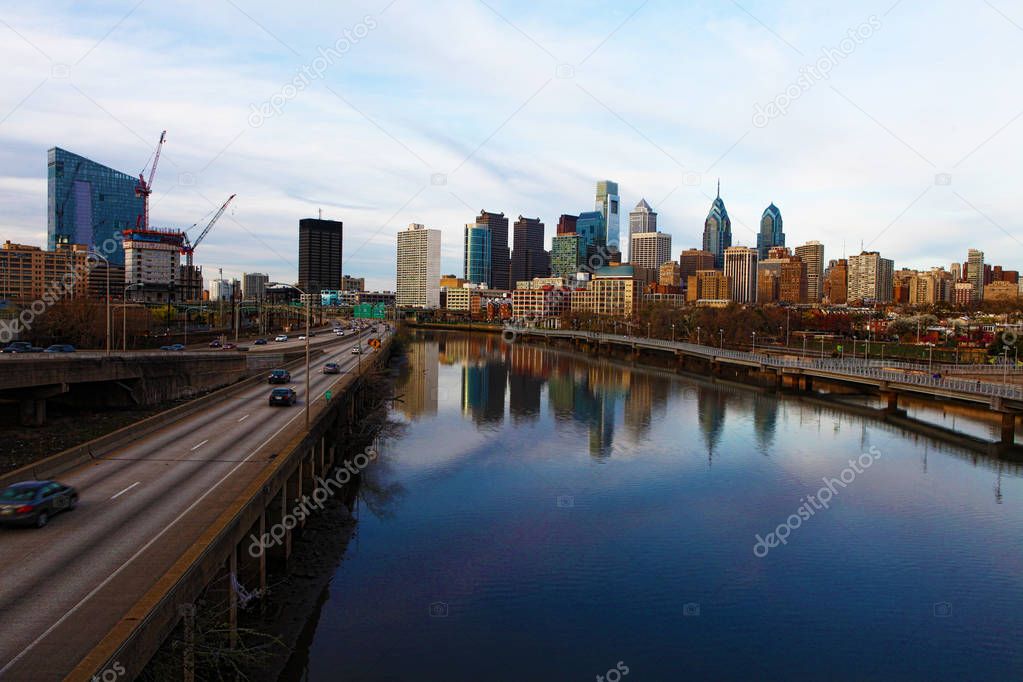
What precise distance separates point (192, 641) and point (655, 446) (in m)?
34.3

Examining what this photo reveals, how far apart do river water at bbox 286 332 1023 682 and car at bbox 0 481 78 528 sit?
7.02 meters

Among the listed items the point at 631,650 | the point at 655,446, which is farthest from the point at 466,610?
the point at 655,446

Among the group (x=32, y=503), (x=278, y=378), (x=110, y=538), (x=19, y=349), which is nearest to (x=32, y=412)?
(x=278, y=378)

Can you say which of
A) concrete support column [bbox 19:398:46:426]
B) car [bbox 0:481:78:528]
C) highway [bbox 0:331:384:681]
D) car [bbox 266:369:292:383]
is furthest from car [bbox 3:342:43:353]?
car [bbox 0:481:78:528]

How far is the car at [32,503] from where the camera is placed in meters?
15.6

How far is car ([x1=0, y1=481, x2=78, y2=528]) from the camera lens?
1556 cm

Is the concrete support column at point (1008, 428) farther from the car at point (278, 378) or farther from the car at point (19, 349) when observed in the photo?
the car at point (19, 349)

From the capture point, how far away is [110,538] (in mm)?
15219

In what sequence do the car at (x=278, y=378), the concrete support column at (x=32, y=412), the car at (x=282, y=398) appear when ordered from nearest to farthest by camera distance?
the concrete support column at (x=32, y=412), the car at (x=282, y=398), the car at (x=278, y=378)

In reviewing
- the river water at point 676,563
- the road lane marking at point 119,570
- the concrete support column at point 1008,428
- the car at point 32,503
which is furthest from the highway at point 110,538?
the concrete support column at point 1008,428

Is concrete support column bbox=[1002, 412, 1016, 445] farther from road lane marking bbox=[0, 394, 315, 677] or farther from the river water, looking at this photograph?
road lane marking bbox=[0, 394, 315, 677]

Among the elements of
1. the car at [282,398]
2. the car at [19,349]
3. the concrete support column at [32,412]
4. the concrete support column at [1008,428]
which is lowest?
the concrete support column at [1008,428]

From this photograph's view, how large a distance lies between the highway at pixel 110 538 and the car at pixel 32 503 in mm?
230

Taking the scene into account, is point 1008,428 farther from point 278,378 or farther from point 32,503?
point 32,503
